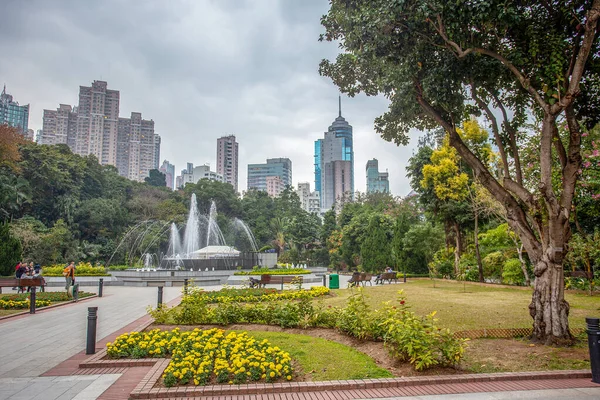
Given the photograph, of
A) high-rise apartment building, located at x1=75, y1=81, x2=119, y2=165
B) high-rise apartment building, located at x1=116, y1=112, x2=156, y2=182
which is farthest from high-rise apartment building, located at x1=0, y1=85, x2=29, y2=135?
high-rise apartment building, located at x1=116, y1=112, x2=156, y2=182

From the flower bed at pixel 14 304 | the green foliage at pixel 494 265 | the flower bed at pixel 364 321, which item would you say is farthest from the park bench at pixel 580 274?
the flower bed at pixel 14 304

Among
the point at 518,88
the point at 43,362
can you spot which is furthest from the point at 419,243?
the point at 43,362

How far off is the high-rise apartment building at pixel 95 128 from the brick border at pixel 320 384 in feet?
511

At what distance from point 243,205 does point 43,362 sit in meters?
58.7

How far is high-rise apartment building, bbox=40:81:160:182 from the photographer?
478ft

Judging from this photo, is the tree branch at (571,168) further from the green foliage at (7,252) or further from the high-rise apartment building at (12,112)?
the high-rise apartment building at (12,112)

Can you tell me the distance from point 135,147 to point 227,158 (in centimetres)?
3864

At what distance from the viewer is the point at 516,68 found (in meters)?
8.30

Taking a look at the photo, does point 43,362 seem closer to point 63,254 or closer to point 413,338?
point 413,338

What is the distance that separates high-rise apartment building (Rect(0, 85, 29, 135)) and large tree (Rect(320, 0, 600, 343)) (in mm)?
173593

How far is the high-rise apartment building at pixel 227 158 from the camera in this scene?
17175cm

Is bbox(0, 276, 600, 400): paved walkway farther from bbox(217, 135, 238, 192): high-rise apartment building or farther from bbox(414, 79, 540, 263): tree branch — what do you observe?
bbox(217, 135, 238, 192): high-rise apartment building

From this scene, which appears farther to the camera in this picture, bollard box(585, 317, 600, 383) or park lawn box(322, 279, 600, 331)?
park lawn box(322, 279, 600, 331)

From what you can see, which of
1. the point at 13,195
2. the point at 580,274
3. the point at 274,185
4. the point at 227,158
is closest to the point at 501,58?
the point at 580,274
